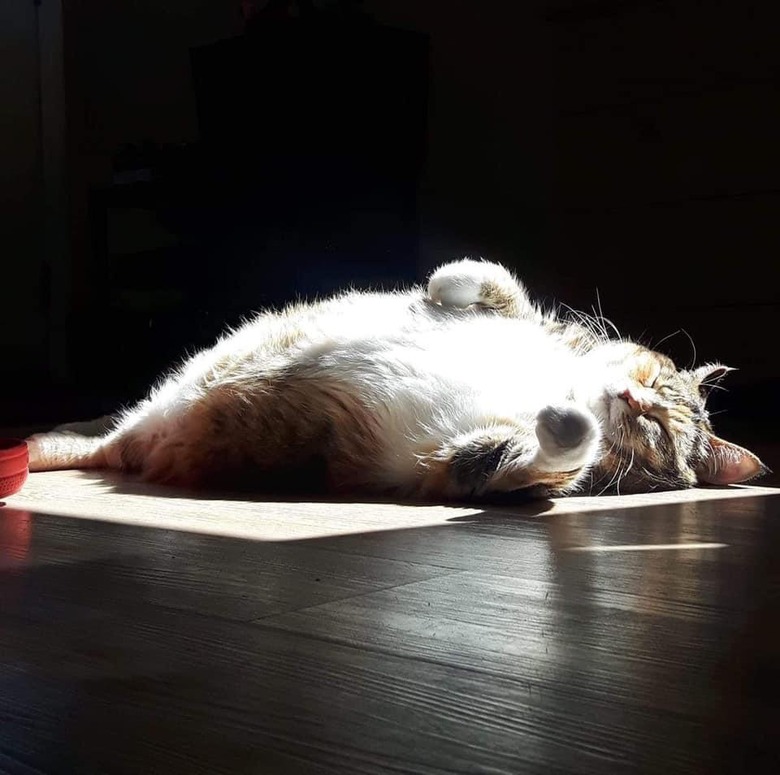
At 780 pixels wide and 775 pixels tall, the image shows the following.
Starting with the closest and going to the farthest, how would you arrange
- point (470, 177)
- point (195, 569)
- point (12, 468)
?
1. point (195, 569)
2. point (12, 468)
3. point (470, 177)

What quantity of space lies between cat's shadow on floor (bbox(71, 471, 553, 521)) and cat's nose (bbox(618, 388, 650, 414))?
0.29m

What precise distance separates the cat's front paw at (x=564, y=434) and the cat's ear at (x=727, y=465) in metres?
0.52

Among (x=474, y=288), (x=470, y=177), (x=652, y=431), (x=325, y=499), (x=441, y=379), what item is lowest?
(x=325, y=499)

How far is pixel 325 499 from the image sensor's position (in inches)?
76.3

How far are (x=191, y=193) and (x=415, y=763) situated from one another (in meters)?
3.79

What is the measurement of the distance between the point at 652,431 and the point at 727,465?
0.67 ft

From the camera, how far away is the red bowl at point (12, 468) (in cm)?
180

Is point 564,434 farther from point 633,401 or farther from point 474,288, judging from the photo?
point 474,288

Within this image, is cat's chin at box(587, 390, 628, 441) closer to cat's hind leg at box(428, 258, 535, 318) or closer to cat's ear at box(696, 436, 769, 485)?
cat's ear at box(696, 436, 769, 485)

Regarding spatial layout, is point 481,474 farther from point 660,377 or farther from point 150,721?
point 150,721

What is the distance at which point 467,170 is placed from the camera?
4.72 m

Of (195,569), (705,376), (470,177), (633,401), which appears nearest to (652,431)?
(633,401)

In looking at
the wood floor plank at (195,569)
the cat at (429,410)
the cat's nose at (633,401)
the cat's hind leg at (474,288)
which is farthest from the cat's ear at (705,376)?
the wood floor plank at (195,569)

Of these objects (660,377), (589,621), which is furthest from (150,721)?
(660,377)
